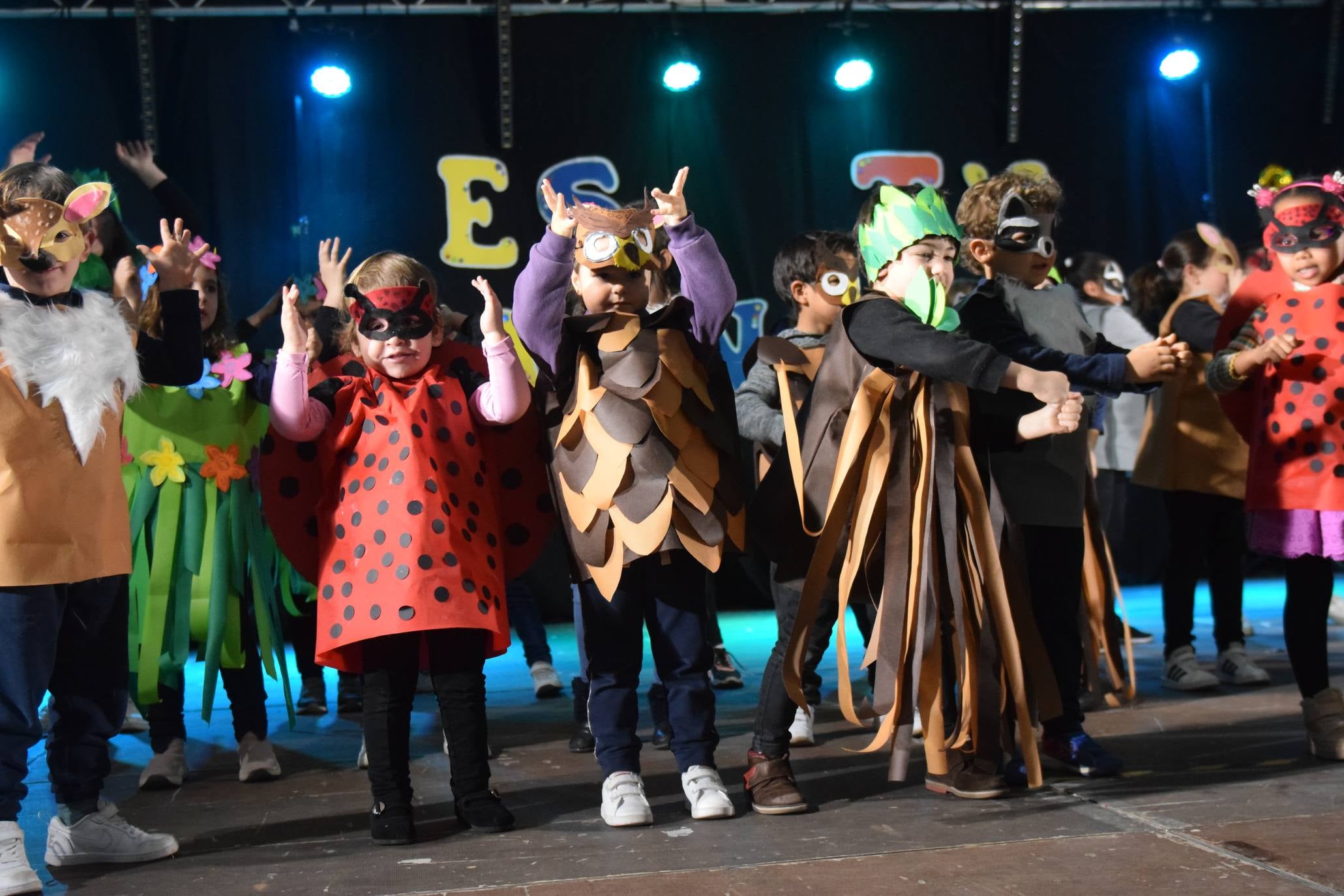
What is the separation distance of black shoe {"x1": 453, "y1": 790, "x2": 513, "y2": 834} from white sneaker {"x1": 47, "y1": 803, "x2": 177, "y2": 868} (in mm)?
581

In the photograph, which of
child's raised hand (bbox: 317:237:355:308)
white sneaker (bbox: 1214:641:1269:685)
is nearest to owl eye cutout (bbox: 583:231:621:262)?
child's raised hand (bbox: 317:237:355:308)

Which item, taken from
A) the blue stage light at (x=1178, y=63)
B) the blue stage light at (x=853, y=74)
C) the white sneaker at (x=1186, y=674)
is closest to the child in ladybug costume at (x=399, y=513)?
the white sneaker at (x=1186, y=674)

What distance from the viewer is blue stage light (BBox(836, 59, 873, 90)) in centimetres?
661

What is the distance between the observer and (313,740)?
3.82 m

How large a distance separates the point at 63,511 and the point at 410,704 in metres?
0.80

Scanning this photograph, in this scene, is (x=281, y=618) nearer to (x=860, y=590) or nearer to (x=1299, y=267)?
(x=860, y=590)

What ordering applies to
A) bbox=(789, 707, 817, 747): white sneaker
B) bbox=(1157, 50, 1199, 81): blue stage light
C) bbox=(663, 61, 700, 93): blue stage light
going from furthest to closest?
bbox=(1157, 50, 1199, 81): blue stage light → bbox=(663, 61, 700, 93): blue stage light → bbox=(789, 707, 817, 747): white sneaker

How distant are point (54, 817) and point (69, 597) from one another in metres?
0.47

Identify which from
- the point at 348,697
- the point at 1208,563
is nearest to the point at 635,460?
the point at 348,697

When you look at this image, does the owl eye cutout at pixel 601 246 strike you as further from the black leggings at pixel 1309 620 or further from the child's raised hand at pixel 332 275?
the black leggings at pixel 1309 620

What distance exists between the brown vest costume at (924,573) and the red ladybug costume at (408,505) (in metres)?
0.67

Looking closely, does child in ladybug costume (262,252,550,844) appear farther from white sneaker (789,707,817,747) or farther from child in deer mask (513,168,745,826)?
white sneaker (789,707,817,747)

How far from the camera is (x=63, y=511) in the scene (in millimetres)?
2496

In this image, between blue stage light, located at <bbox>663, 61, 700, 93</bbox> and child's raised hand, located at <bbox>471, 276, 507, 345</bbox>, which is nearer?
child's raised hand, located at <bbox>471, 276, 507, 345</bbox>
